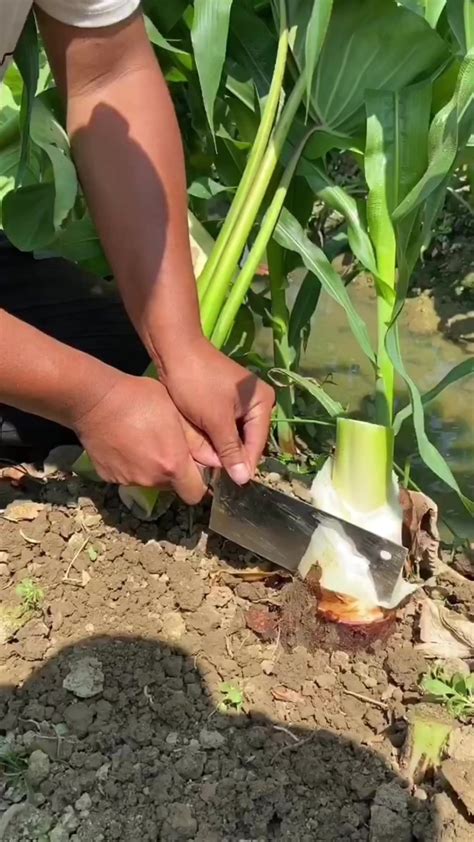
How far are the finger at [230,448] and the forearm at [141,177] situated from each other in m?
0.12

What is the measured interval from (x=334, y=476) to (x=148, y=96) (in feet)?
1.72

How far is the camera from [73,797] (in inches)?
37.3

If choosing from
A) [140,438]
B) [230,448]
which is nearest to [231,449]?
[230,448]

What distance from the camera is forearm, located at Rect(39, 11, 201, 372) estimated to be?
1.09 metres

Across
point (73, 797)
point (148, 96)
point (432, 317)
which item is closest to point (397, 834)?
point (73, 797)

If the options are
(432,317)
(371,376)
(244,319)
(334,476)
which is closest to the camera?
(334,476)

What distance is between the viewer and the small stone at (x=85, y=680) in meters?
1.04

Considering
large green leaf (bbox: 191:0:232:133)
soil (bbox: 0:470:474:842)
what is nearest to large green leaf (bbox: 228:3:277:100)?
large green leaf (bbox: 191:0:232:133)

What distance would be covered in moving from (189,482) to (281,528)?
147 mm

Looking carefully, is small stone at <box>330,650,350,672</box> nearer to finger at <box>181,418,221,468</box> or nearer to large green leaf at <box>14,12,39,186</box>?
finger at <box>181,418,221,468</box>

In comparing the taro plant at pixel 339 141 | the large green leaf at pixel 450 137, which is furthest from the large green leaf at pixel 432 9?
the large green leaf at pixel 450 137

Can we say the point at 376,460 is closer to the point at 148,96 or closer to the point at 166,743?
the point at 166,743

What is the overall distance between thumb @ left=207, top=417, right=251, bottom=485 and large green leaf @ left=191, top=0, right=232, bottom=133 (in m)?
0.39

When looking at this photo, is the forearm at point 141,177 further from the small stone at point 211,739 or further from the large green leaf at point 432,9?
the small stone at point 211,739
